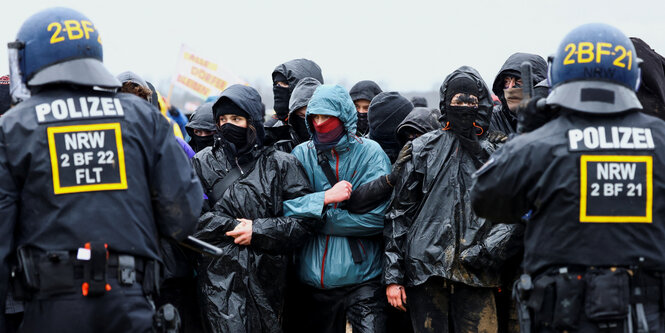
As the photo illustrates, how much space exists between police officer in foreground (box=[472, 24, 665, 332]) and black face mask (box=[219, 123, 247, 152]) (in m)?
2.54

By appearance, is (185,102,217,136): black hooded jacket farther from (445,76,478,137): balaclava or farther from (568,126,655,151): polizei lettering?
(568,126,655,151): polizei lettering

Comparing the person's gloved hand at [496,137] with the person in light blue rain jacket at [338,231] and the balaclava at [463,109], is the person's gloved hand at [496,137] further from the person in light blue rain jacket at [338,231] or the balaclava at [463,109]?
the person in light blue rain jacket at [338,231]

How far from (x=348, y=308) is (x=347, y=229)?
600mm

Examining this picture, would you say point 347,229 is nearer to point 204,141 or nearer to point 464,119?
point 464,119

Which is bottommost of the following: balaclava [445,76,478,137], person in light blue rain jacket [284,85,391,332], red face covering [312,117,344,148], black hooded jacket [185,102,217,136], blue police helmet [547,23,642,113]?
person in light blue rain jacket [284,85,391,332]

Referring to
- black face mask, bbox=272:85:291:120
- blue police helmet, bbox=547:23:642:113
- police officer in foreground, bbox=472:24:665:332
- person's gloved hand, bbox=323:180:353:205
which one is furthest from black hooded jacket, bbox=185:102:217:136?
blue police helmet, bbox=547:23:642:113

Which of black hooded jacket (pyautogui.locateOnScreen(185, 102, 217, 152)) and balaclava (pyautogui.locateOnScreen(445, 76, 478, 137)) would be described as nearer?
balaclava (pyautogui.locateOnScreen(445, 76, 478, 137))

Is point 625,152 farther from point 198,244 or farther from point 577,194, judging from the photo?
point 198,244

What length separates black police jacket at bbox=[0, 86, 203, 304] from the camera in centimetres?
409

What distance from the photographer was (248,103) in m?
6.35

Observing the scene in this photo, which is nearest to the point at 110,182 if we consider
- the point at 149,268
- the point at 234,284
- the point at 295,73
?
the point at 149,268

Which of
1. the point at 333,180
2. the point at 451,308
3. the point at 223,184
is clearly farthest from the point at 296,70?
the point at 451,308

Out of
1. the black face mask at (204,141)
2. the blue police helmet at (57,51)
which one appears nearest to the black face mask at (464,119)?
the blue police helmet at (57,51)

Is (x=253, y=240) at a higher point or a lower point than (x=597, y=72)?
lower
